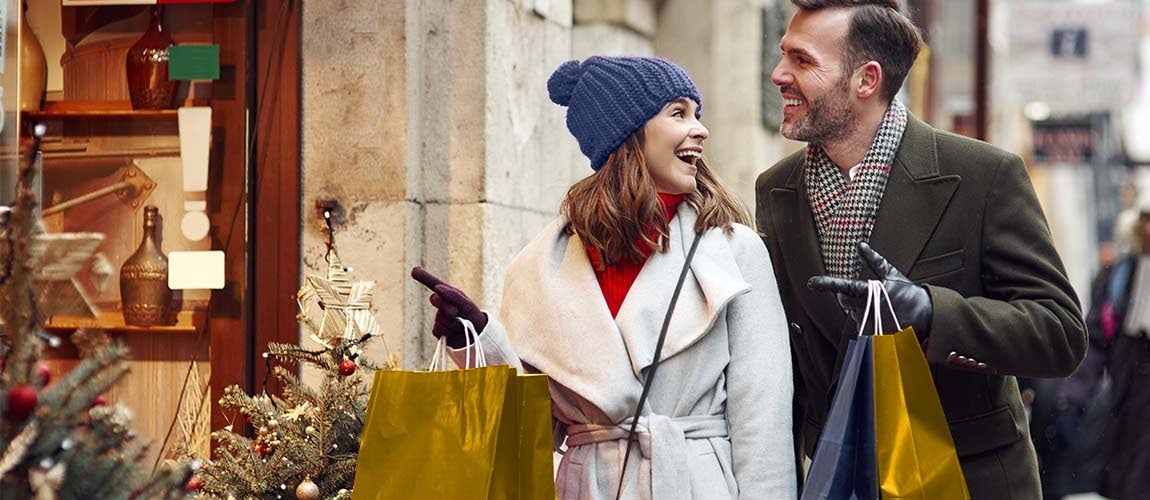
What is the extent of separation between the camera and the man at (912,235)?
405cm

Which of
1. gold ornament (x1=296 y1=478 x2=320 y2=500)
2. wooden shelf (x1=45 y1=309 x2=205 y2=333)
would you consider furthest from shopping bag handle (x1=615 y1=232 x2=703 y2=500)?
wooden shelf (x1=45 y1=309 x2=205 y2=333)

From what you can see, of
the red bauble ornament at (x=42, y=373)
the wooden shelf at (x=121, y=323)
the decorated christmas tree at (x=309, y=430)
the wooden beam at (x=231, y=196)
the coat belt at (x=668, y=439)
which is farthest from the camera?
the wooden beam at (x=231, y=196)

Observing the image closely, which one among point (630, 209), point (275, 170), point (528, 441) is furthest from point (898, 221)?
point (275, 170)

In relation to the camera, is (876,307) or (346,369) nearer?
(876,307)

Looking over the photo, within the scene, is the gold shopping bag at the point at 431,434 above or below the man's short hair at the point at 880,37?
below

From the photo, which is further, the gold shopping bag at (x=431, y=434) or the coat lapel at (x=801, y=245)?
the coat lapel at (x=801, y=245)

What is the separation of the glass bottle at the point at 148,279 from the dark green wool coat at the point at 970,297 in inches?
97.1

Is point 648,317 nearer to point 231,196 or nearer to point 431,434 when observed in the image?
point 431,434

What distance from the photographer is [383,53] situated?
20.2ft

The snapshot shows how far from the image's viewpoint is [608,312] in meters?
4.20

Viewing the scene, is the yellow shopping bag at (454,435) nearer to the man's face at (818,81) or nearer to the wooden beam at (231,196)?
the man's face at (818,81)

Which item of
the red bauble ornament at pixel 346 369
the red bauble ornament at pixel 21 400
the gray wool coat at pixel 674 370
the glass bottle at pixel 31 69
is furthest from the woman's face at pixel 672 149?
the glass bottle at pixel 31 69

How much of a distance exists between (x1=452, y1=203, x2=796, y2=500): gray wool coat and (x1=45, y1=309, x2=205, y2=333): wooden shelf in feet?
5.42

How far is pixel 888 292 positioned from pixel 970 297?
380 mm
